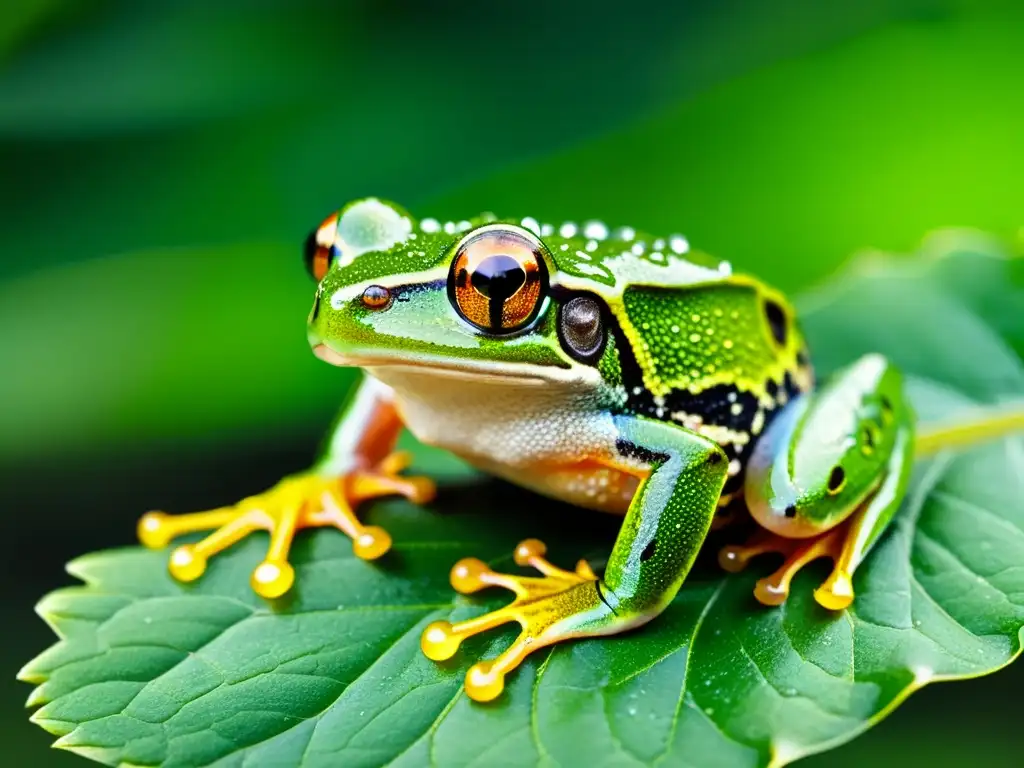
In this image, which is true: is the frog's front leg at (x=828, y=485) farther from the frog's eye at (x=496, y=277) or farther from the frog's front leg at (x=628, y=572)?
the frog's eye at (x=496, y=277)

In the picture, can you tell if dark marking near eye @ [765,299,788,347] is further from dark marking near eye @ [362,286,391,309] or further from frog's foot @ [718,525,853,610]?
dark marking near eye @ [362,286,391,309]

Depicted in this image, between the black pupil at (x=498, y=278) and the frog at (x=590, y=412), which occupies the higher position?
the black pupil at (x=498, y=278)

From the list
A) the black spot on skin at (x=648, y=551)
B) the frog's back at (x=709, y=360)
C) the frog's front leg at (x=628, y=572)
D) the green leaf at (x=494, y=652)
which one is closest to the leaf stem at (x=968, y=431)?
the green leaf at (x=494, y=652)

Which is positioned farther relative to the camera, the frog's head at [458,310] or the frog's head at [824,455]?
the frog's head at [824,455]

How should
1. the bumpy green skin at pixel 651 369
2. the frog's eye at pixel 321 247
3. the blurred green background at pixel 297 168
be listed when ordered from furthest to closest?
1. the blurred green background at pixel 297 168
2. the frog's eye at pixel 321 247
3. the bumpy green skin at pixel 651 369

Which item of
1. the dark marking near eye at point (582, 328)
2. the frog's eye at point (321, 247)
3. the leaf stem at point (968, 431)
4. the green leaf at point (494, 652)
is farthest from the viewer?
the leaf stem at point (968, 431)

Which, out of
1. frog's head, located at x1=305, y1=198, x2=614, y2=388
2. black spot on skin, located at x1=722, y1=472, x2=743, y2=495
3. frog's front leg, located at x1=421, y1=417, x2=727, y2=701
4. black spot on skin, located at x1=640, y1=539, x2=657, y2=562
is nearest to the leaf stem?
black spot on skin, located at x1=722, y1=472, x2=743, y2=495

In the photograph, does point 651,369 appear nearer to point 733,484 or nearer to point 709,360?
point 709,360
